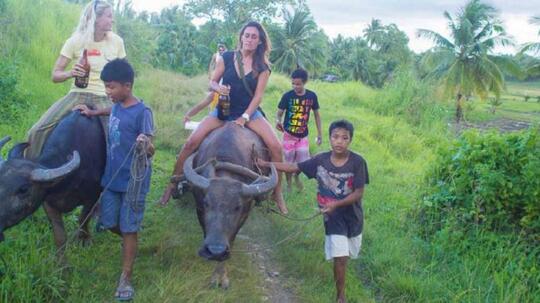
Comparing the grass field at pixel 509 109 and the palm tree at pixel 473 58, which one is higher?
the palm tree at pixel 473 58

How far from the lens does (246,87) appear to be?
485 centimetres

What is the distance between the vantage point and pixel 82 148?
4.15 m

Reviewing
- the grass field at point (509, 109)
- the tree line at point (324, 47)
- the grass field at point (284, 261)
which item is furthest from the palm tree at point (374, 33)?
the grass field at point (284, 261)

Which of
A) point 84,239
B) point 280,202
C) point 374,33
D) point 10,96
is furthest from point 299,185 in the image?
point 374,33

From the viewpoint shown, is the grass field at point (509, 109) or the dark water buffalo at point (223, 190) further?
the grass field at point (509, 109)

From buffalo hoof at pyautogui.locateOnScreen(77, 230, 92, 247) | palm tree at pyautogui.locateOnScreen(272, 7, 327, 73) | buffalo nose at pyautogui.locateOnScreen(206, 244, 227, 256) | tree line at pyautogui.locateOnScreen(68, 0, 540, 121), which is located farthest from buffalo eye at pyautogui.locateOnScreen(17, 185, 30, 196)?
palm tree at pyautogui.locateOnScreen(272, 7, 327, 73)

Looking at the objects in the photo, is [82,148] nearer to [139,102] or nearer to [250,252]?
[139,102]

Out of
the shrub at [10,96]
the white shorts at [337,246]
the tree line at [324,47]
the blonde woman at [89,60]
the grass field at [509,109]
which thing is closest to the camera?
the white shorts at [337,246]

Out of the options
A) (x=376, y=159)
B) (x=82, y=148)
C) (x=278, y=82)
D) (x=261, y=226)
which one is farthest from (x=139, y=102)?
(x=278, y=82)

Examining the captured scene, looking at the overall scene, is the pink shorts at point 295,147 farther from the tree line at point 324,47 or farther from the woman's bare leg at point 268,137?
the tree line at point 324,47

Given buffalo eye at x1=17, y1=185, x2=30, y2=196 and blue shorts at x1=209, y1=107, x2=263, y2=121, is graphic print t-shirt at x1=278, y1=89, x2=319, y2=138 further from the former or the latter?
→ buffalo eye at x1=17, y1=185, x2=30, y2=196

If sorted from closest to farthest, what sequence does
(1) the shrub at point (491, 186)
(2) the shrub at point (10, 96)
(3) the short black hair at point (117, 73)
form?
(3) the short black hair at point (117, 73)
(1) the shrub at point (491, 186)
(2) the shrub at point (10, 96)

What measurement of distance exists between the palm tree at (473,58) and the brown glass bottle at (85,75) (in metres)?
29.0

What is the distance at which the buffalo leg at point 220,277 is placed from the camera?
13.0 feet
